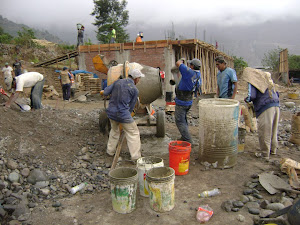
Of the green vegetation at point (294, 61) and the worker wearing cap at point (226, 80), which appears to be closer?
the worker wearing cap at point (226, 80)

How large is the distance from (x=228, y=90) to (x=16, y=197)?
13.7 ft

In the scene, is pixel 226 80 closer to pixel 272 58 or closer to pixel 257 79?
pixel 257 79

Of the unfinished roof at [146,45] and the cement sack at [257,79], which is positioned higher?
the unfinished roof at [146,45]

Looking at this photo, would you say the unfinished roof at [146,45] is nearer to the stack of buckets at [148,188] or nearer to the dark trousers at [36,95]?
the dark trousers at [36,95]

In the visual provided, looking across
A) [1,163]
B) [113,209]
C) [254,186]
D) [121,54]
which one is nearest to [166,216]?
[113,209]

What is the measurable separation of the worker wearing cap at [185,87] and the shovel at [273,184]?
2019 millimetres

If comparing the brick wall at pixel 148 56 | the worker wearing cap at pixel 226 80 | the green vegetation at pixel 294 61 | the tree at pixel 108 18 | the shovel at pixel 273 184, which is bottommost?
the shovel at pixel 273 184

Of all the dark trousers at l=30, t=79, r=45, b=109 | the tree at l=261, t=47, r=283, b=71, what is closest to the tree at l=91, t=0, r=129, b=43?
the tree at l=261, t=47, r=283, b=71

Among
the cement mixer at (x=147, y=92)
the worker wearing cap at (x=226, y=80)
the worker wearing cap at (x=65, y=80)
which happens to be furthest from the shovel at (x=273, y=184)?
the worker wearing cap at (x=65, y=80)

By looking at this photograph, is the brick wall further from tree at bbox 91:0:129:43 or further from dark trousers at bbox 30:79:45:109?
tree at bbox 91:0:129:43

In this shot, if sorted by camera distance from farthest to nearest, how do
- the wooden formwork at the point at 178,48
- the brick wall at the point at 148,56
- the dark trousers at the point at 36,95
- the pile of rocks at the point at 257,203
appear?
the brick wall at the point at 148,56
the wooden formwork at the point at 178,48
the dark trousers at the point at 36,95
the pile of rocks at the point at 257,203

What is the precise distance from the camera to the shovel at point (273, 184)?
137 inches

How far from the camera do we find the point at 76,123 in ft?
20.7

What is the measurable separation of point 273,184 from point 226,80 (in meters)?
2.27
